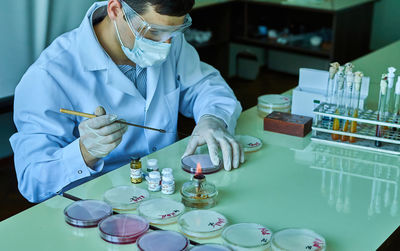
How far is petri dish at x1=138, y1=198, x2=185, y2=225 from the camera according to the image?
149 cm

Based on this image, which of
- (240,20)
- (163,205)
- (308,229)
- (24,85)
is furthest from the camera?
(240,20)

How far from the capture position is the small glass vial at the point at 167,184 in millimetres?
1660

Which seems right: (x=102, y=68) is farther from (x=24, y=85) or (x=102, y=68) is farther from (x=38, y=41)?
(x=38, y=41)

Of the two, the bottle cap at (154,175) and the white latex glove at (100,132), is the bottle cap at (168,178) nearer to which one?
the bottle cap at (154,175)

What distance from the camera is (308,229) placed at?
57.4 inches

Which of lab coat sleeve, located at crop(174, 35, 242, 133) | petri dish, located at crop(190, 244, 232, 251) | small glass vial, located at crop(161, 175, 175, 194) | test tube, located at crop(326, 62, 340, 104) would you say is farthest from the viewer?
lab coat sleeve, located at crop(174, 35, 242, 133)

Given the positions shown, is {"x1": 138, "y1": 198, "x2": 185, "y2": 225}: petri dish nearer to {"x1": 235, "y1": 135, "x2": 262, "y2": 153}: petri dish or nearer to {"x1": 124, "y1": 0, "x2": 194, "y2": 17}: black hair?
{"x1": 235, "y1": 135, "x2": 262, "y2": 153}: petri dish

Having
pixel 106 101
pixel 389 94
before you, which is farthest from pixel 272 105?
pixel 106 101

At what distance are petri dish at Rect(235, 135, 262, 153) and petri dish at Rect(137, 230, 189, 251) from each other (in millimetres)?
629

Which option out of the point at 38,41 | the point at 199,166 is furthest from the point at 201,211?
the point at 38,41

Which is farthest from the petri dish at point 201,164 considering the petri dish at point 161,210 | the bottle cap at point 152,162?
the petri dish at point 161,210

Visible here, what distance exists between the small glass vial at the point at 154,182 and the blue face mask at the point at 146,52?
1.49ft

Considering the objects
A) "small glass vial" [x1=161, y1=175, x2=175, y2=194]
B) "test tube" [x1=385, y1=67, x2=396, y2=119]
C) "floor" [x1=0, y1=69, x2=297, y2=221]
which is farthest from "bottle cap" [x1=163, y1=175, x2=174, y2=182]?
"floor" [x1=0, y1=69, x2=297, y2=221]

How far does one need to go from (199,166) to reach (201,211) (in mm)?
232
